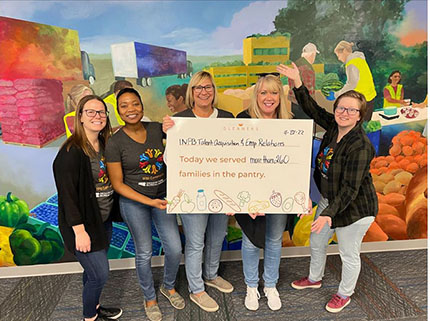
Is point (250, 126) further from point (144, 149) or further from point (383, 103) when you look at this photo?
point (383, 103)

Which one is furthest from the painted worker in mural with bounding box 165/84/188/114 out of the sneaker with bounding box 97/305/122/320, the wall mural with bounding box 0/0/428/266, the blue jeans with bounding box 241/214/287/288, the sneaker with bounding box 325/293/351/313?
the sneaker with bounding box 325/293/351/313

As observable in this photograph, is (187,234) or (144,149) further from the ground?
(144,149)

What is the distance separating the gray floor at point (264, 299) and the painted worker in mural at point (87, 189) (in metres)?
0.59

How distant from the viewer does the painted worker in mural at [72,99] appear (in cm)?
223

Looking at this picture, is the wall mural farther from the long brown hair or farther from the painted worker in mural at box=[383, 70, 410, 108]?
the long brown hair

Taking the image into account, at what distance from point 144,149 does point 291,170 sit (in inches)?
32.5

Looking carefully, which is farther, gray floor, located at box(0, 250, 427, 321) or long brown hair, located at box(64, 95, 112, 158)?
gray floor, located at box(0, 250, 427, 321)

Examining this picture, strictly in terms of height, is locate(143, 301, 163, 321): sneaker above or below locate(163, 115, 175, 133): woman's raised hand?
below

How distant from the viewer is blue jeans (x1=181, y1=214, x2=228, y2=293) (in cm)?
194

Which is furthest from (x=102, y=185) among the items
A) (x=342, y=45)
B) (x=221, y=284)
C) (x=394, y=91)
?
(x=394, y=91)

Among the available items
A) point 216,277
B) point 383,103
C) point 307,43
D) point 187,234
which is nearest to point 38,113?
point 187,234

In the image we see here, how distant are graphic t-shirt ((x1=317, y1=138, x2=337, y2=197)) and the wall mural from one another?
1.58 feet

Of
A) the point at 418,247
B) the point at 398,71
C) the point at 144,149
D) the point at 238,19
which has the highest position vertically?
the point at 238,19

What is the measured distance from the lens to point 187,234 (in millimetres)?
1972
